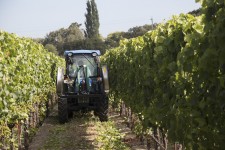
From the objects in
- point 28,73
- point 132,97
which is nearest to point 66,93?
point 28,73

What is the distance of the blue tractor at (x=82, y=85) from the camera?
1202cm

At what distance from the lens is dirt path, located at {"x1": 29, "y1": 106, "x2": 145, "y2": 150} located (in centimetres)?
951

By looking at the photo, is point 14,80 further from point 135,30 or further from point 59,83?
point 135,30

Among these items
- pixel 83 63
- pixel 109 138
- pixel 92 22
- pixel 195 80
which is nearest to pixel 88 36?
pixel 92 22

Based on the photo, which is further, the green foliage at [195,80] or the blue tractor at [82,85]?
the blue tractor at [82,85]

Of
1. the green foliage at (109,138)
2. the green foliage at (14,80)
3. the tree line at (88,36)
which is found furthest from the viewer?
the tree line at (88,36)

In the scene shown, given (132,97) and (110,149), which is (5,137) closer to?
(110,149)

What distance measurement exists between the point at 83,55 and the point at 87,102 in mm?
1514

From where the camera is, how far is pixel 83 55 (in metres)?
12.4

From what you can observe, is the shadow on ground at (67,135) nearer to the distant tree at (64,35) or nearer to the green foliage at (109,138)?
the green foliage at (109,138)

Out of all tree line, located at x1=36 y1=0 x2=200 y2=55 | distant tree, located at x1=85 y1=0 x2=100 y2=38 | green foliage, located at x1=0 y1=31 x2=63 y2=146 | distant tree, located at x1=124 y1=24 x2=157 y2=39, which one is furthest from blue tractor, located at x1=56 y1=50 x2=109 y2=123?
distant tree, located at x1=85 y1=0 x2=100 y2=38

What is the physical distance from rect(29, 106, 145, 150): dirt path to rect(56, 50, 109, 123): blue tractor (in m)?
0.48

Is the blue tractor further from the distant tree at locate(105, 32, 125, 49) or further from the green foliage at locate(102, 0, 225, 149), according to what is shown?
the distant tree at locate(105, 32, 125, 49)

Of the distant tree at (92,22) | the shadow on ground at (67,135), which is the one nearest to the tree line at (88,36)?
the distant tree at (92,22)
